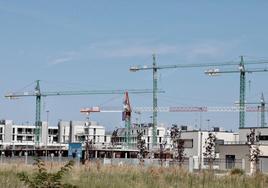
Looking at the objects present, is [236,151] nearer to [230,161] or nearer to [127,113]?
[230,161]

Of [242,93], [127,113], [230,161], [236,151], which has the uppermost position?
[242,93]

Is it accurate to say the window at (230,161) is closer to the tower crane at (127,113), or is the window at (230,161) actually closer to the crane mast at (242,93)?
the crane mast at (242,93)

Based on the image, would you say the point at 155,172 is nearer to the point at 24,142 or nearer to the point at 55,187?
the point at 55,187

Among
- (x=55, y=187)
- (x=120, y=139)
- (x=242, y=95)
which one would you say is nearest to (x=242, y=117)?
(x=242, y=95)

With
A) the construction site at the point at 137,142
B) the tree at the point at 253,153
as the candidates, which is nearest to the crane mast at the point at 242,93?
the construction site at the point at 137,142

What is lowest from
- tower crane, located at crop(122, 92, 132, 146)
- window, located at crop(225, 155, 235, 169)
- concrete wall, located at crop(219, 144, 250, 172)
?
window, located at crop(225, 155, 235, 169)

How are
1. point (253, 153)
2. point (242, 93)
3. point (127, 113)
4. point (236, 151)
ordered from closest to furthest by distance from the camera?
point (253, 153) → point (236, 151) → point (242, 93) → point (127, 113)

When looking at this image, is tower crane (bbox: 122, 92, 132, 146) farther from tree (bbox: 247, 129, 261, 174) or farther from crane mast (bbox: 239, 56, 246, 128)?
tree (bbox: 247, 129, 261, 174)

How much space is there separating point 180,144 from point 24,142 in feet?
463

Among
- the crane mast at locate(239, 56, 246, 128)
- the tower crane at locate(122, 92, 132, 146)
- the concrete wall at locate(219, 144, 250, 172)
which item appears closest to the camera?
the concrete wall at locate(219, 144, 250, 172)

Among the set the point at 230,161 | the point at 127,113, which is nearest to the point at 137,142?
the point at 230,161

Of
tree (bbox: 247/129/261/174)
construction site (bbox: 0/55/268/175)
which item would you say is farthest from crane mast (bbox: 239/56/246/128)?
tree (bbox: 247/129/261/174)

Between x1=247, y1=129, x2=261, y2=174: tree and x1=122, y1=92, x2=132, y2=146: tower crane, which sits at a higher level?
x1=122, y1=92, x2=132, y2=146: tower crane

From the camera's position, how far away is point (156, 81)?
154 metres
